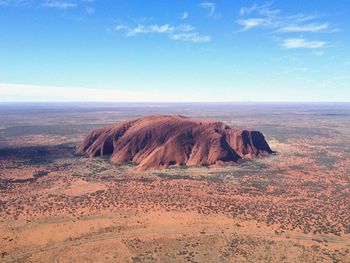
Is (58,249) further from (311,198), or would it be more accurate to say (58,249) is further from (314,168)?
(314,168)

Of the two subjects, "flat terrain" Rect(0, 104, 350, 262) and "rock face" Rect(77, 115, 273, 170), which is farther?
"rock face" Rect(77, 115, 273, 170)

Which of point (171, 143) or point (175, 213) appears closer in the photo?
point (175, 213)

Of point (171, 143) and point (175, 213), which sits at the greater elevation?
point (171, 143)

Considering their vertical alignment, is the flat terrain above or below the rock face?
below

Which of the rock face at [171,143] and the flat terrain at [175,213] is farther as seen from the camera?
the rock face at [171,143]
